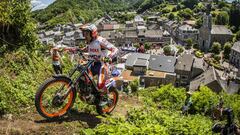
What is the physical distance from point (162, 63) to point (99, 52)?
40.6 m

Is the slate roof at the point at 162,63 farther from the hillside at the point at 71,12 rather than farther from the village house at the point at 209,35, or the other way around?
the hillside at the point at 71,12

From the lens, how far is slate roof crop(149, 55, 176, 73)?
149ft

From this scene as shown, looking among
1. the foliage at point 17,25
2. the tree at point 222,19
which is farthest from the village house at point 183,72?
the tree at point 222,19

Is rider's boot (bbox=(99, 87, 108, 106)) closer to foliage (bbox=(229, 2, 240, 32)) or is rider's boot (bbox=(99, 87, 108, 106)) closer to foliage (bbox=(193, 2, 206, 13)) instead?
foliage (bbox=(229, 2, 240, 32))

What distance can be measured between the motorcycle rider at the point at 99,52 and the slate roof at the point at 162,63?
38832 millimetres

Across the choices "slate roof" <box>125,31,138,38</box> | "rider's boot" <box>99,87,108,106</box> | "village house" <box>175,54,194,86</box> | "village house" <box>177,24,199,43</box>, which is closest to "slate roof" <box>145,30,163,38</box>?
"slate roof" <box>125,31,138,38</box>

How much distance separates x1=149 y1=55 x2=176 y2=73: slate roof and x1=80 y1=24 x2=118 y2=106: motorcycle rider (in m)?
38.8

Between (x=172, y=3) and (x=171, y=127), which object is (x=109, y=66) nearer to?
(x=171, y=127)

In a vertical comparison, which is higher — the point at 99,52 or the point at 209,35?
the point at 99,52

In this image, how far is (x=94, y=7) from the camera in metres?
152

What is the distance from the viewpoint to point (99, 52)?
22.0 ft

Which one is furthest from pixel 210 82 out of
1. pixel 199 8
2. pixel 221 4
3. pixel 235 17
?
pixel 221 4

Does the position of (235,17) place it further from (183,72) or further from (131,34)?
(183,72)

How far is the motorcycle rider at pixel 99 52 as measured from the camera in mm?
6617
